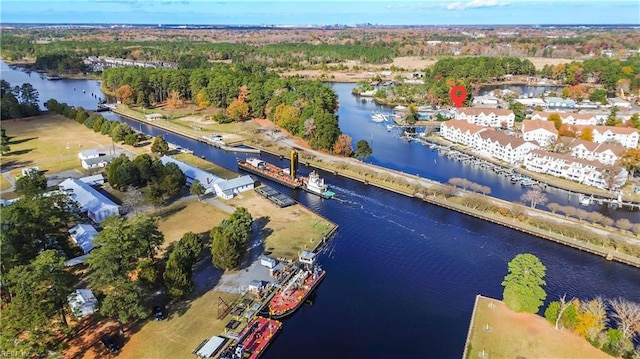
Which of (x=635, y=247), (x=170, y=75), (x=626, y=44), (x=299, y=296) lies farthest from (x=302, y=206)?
(x=626, y=44)

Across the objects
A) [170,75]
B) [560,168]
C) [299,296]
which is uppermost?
[170,75]

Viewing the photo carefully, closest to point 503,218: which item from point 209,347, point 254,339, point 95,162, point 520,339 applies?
point 520,339

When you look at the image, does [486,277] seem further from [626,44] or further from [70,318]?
[626,44]

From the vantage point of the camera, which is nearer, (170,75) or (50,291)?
(50,291)

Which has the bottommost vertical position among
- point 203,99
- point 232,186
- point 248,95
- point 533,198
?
point 232,186

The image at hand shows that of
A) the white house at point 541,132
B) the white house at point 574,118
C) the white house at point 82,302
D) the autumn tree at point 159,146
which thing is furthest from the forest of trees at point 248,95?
the white house at point 82,302

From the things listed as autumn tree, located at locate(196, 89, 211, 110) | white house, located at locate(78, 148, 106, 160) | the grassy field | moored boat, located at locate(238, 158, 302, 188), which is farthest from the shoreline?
autumn tree, located at locate(196, 89, 211, 110)

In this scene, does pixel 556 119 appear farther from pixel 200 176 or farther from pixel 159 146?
pixel 159 146
